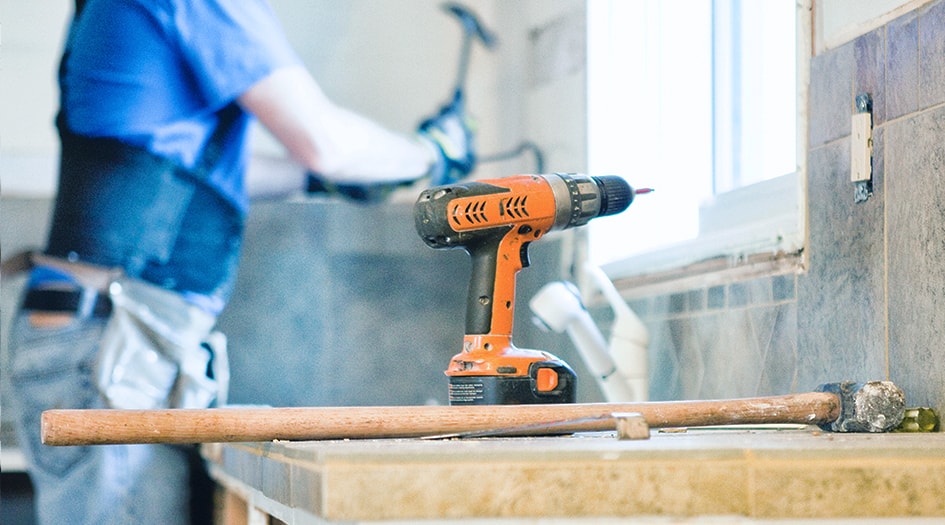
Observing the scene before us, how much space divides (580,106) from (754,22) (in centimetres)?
53

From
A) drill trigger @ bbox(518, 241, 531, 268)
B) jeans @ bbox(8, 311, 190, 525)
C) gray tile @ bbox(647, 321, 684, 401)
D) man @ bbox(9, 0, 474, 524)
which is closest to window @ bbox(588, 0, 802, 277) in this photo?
gray tile @ bbox(647, 321, 684, 401)

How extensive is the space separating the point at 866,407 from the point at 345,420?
44 centimetres

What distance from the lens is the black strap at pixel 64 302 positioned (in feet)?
6.37

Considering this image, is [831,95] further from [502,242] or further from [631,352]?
[631,352]

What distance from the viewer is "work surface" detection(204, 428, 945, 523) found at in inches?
23.0

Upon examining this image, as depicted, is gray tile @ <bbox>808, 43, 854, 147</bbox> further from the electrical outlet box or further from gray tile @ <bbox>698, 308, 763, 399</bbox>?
gray tile @ <bbox>698, 308, 763, 399</bbox>

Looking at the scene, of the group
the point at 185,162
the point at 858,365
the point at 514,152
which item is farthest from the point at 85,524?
the point at 858,365

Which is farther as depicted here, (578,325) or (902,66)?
(578,325)

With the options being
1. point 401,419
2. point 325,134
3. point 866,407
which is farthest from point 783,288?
point 325,134

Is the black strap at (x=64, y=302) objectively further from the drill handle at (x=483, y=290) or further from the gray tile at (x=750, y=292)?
the gray tile at (x=750, y=292)

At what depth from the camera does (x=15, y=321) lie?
6.46ft

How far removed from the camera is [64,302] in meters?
1.95

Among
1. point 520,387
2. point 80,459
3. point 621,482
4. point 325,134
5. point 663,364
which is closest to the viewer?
point 621,482

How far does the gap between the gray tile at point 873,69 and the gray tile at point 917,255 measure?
0.12ft
